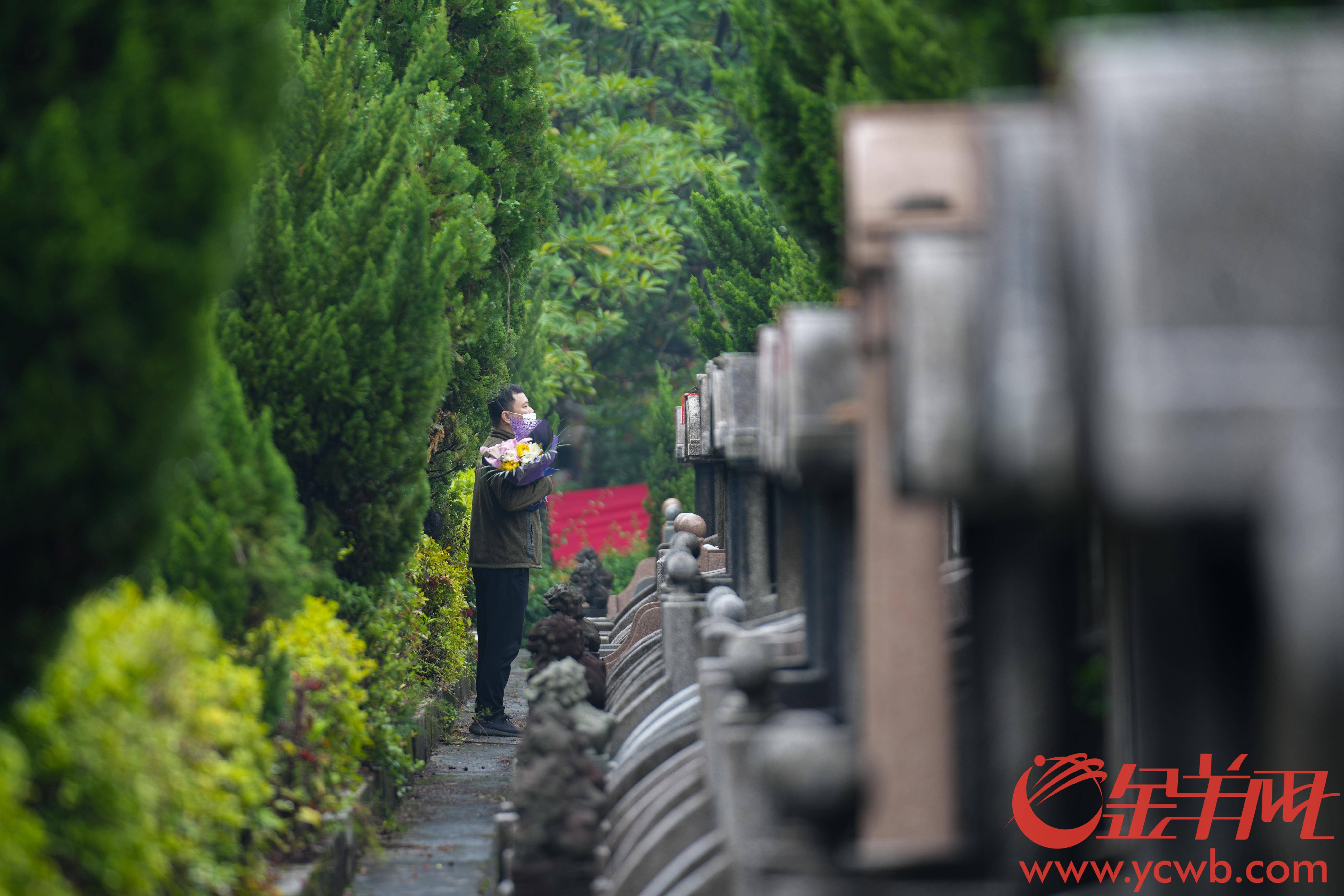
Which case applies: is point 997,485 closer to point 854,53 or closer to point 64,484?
point 64,484

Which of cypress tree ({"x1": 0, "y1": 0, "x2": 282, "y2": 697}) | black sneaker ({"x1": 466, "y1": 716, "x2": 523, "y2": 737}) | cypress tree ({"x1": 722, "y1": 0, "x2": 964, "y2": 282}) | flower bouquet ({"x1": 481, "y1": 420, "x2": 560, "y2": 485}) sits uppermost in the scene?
cypress tree ({"x1": 722, "y1": 0, "x2": 964, "y2": 282})

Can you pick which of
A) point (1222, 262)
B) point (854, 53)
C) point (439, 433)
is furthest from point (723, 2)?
point (1222, 262)

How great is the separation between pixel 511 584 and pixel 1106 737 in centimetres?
652

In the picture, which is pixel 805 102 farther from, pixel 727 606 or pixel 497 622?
pixel 497 622

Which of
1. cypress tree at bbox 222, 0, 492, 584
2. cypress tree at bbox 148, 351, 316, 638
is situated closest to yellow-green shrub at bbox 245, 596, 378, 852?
cypress tree at bbox 148, 351, 316, 638

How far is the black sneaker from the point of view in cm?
1004

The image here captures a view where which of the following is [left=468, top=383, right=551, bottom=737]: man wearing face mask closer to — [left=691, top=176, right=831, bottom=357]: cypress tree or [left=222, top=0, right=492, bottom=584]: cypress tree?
[left=222, top=0, right=492, bottom=584]: cypress tree

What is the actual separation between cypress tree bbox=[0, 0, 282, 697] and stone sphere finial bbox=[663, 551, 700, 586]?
12.5 feet

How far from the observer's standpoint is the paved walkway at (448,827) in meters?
6.17

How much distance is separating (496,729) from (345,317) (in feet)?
14.4

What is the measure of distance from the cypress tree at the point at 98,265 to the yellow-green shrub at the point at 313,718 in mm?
1785

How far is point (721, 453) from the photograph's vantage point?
6.42m

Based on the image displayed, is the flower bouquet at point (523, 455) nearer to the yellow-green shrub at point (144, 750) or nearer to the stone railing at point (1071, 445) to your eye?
the yellow-green shrub at point (144, 750)

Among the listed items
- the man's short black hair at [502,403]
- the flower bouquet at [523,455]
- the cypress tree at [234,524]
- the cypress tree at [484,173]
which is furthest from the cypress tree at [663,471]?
the cypress tree at [234,524]
